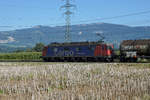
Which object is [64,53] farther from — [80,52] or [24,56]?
[24,56]

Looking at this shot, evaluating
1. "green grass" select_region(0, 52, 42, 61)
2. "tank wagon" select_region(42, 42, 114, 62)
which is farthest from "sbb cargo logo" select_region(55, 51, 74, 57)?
"green grass" select_region(0, 52, 42, 61)

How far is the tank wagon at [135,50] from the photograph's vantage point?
4141 cm

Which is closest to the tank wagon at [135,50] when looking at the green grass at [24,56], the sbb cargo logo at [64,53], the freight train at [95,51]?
the freight train at [95,51]

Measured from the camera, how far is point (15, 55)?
7556 centimetres

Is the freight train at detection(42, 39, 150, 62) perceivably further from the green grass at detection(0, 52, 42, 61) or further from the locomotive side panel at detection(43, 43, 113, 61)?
the green grass at detection(0, 52, 42, 61)

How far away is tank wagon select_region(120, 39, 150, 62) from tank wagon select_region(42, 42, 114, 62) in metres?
3.09

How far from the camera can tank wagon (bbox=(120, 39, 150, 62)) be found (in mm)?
41406

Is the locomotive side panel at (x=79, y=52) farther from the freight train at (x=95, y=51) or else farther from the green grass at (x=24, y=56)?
the green grass at (x=24, y=56)

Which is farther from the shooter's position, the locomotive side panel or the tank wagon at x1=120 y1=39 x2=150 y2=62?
the locomotive side panel

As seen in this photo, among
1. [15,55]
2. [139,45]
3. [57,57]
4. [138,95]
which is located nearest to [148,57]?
[139,45]

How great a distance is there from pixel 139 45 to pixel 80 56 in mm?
11059

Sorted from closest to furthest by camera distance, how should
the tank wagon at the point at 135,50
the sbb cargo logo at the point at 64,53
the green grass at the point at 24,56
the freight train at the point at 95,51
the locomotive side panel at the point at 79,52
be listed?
the tank wagon at the point at 135,50 < the freight train at the point at 95,51 < the locomotive side panel at the point at 79,52 < the sbb cargo logo at the point at 64,53 < the green grass at the point at 24,56

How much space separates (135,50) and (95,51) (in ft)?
23.8

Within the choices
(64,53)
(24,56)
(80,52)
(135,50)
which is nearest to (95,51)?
(80,52)
